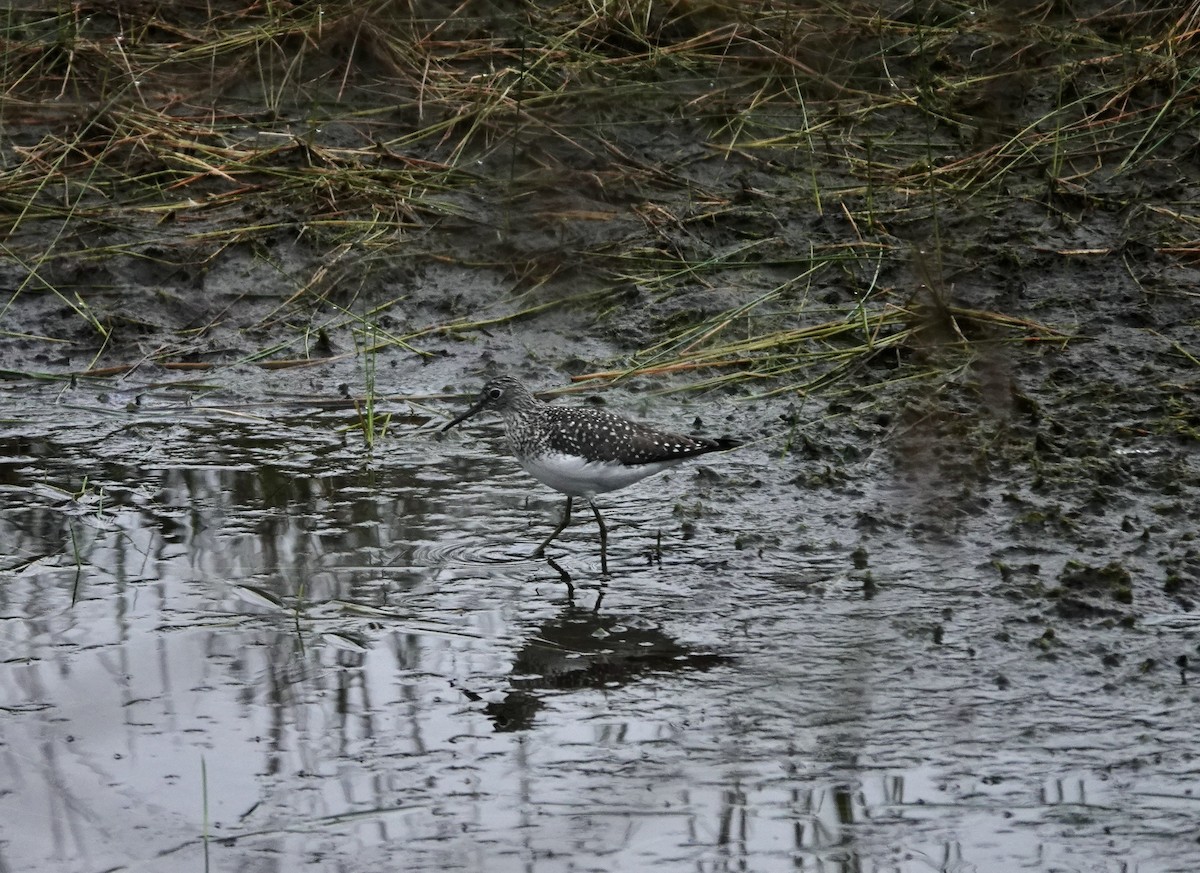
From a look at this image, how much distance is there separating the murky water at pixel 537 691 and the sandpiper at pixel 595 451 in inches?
11.6

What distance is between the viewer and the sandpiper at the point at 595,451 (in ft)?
21.2

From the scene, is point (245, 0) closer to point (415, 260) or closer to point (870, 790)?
point (415, 260)

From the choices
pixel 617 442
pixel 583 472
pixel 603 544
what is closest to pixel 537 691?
pixel 603 544

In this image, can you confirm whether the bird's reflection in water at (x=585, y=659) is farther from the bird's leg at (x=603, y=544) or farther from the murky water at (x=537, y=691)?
the bird's leg at (x=603, y=544)

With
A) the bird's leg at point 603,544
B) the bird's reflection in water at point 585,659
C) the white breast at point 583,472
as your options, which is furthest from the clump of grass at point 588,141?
the bird's reflection in water at point 585,659

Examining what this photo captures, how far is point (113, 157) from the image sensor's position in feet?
33.6

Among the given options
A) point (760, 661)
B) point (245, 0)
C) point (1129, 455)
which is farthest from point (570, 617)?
point (245, 0)

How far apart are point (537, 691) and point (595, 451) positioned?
1471 millimetres

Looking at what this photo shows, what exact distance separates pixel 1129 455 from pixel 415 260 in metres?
4.54

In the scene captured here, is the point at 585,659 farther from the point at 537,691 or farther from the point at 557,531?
the point at 557,531

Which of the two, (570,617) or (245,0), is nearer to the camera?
(570,617)

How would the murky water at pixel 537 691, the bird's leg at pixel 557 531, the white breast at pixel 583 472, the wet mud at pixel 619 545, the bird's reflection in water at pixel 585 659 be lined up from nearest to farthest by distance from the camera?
the murky water at pixel 537 691 → the wet mud at pixel 619 545 → the bird's reflection in water at pixel 585 659 → the white breast at pixel 583 472 → the bird's leg at pixel 557 531

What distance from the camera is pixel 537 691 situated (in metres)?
5.29

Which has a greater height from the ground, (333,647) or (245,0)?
(245,0)
